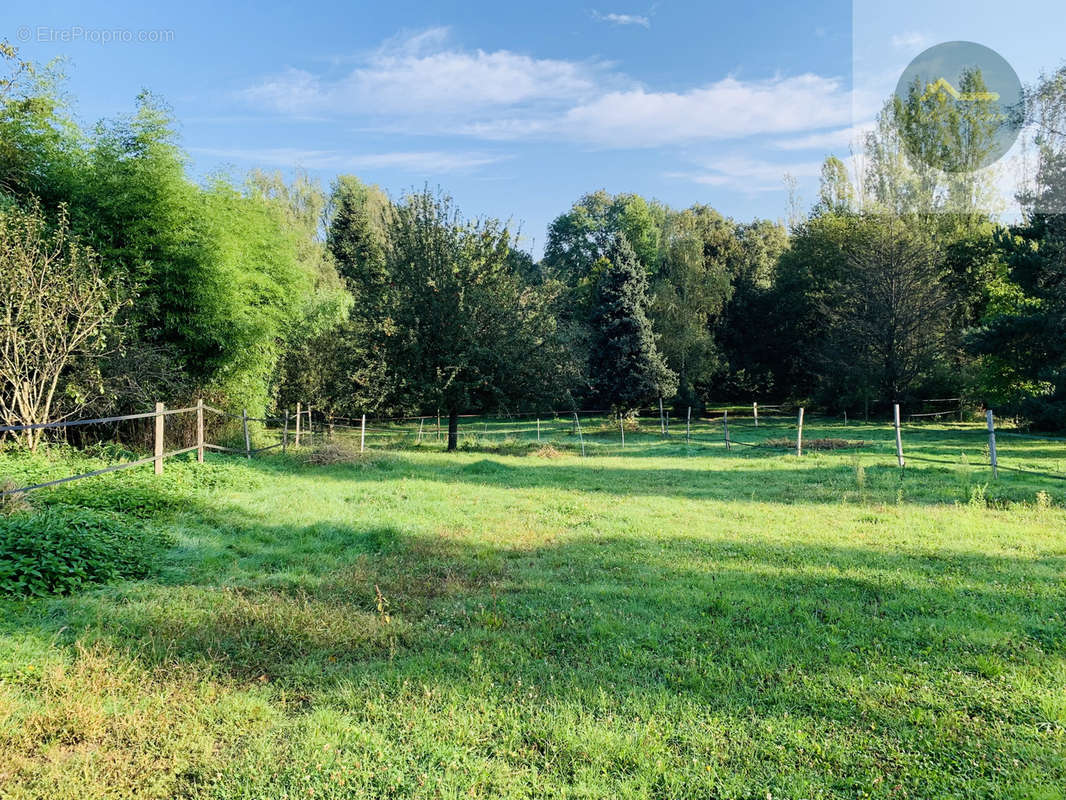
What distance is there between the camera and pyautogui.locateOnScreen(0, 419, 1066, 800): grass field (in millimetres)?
2785

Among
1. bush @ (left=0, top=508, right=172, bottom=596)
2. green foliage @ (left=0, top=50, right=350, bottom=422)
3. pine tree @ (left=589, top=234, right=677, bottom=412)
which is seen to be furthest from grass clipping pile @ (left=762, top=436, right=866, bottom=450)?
bush @ (left=0, top=508, right=172, bottom=596)

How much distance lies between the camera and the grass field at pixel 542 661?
2.79 metres

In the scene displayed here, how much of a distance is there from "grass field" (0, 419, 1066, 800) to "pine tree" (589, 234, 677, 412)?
21641 millimetres

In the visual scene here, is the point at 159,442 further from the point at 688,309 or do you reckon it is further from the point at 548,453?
the point at 688,309

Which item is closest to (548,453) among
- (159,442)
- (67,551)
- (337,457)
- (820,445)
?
(337,457)

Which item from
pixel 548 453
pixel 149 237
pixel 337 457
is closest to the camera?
pixel 149 237

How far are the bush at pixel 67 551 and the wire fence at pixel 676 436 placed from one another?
10.3 ft

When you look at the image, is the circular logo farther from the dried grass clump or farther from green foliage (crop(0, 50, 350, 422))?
green foliage (crop(0, 50, 350, 422))

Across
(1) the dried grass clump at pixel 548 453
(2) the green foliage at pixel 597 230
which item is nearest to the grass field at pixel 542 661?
(1) the dried grass clump at pixel 548 453

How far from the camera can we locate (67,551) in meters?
5.24

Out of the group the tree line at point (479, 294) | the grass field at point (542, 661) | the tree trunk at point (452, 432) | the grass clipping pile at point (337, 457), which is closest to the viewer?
the grass field at point (542, 661)

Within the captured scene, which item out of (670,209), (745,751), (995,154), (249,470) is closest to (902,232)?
(995,154)

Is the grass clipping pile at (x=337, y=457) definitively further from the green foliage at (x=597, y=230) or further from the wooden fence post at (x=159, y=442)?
the green foliage at (x=597, y=230)

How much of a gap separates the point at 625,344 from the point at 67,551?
26115 millimetres
